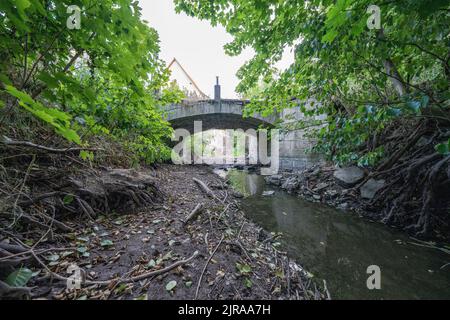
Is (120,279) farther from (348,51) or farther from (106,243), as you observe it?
(348,51)

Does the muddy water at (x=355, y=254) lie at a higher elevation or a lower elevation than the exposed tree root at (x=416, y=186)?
lower

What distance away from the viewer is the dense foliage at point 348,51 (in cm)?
153

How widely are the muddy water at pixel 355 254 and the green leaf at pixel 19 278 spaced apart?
2459 mm

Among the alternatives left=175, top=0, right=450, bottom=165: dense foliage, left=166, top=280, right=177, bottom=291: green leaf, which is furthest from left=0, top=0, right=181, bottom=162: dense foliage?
left=175, top=0, right=450, bottom=165: dense foliage

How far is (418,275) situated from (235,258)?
83.9 inches

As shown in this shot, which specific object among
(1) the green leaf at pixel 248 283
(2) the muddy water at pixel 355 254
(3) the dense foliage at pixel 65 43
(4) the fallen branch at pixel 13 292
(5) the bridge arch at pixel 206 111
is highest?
(5) the bridge arch at pixel 206 111

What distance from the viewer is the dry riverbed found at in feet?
4.12

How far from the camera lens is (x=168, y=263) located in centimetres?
157

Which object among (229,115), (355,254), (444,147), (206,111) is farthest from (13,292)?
(229,115)

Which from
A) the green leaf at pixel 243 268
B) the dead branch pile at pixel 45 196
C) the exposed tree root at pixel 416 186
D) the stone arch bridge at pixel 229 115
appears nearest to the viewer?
the dead branch pile at pixel 45 196

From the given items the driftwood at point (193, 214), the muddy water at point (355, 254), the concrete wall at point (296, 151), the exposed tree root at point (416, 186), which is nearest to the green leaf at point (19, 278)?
the driftwood at point (193, 214)

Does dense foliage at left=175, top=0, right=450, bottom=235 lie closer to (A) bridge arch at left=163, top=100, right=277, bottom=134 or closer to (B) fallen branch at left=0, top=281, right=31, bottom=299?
(B) fallen branch at left=0, top=281, right=31, bottom=299

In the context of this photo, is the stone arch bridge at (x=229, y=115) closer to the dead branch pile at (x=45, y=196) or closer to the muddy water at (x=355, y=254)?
the muddy water at (x=355, y=254)
